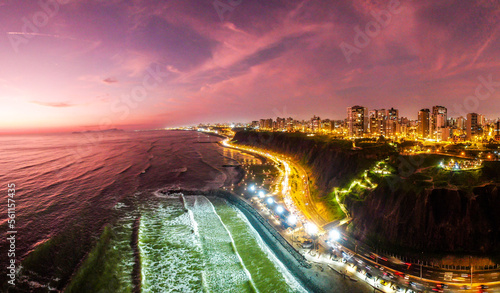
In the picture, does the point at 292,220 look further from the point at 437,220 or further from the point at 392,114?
the point at 392,114

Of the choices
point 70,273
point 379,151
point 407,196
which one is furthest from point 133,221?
point 379,151

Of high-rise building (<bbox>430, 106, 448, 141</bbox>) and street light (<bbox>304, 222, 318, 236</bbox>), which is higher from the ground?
high-rise building (<bbox>430, 106, 448, 141</bbox>)

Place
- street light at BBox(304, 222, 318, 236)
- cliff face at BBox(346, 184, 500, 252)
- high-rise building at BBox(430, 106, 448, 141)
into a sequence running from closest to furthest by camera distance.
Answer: cliff face at BBox(346, 184, 500, 252) → street light at BBox(304, 222, 318, 236) → high-rise building at BBox(430, 106, 448, 141)

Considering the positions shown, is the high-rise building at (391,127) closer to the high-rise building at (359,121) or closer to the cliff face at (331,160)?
the high-rise building at (359,121)

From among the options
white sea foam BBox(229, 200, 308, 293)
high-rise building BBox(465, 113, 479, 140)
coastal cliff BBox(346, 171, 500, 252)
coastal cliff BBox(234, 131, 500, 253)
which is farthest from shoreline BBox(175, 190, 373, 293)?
high-rise building BBox(465, 113, 479, 140)

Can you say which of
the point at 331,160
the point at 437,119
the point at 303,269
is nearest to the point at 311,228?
the point at 303,269
